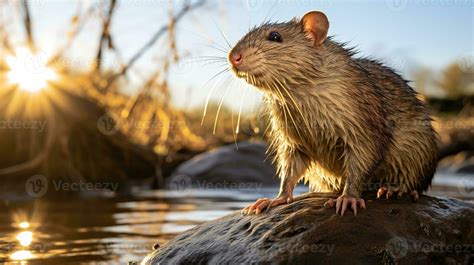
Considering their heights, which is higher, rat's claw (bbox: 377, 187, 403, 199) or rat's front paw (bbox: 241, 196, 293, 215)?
rat's claw (bbox: 377, 187, 403, 199)

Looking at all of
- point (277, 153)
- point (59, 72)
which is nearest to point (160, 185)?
point (59, 72)
